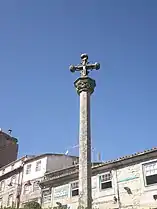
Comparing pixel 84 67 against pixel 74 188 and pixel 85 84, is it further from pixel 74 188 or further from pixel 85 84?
pixel 74 188

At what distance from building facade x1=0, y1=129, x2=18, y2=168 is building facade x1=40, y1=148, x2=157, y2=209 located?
22.3 m

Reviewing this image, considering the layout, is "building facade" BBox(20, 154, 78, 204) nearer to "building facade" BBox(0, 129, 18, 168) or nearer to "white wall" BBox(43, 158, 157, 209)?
"building facade" BBox(0, 129, 18, 168)

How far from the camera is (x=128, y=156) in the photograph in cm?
2344

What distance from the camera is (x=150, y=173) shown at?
21859 mm

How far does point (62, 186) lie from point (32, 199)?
25.5 feet

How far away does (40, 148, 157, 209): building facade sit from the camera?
21.7 metres

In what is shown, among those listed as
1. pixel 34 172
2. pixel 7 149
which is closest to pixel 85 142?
pixel 34 172

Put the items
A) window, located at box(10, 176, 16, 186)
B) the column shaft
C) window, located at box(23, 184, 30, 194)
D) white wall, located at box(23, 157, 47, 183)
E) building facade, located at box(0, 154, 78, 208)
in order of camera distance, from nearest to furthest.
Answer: the column shaft → building facade, located at box(0, 154, 78, 208) → white wall, located at box(23, 157, 47, 183) → window, located at box(23, 184, 30, 194) → window, located at box(10, 176, 16, 186)

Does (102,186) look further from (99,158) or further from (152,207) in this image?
(99,158)

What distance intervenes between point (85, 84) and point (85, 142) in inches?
142

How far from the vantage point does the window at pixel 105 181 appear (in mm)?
24500

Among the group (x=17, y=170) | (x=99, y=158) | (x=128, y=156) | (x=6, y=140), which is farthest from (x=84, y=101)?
(x=6, y=140)

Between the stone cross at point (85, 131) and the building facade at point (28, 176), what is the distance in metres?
19.2

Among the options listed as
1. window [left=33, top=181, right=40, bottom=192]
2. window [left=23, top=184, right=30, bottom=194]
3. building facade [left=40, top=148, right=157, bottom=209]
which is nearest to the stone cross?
building facade [left=40, top=148, right=157, bottom=209]
